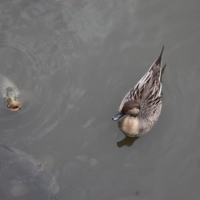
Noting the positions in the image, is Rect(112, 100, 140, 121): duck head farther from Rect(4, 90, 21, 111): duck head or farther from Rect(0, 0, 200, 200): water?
Rect(4, 90, 21, 111): duck head

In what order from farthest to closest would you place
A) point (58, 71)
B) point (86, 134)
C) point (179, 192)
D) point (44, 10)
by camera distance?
1. point (44, 10)
2. point (58, 71)
3. point (86, 134)
4. point (179, 192)

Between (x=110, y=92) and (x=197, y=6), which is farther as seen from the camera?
(x=197, y=6)

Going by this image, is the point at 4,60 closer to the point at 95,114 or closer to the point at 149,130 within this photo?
the point at 95,114

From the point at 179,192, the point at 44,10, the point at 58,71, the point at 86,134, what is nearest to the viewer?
the point at 179,192

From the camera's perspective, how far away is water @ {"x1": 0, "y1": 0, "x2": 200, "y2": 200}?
6875 mm

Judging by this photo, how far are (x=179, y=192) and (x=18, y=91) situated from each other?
3.60 metres

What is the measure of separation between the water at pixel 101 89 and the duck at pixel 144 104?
0.21 meters

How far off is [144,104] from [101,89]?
94 cm

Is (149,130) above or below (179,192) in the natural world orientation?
above

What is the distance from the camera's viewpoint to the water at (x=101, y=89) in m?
6.88

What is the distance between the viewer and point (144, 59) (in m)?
7.97

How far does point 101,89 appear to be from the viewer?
768cm

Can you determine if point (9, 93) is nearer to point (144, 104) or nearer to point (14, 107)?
point (14, 107)

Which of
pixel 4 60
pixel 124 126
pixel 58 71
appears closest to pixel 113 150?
pixel 124 126
